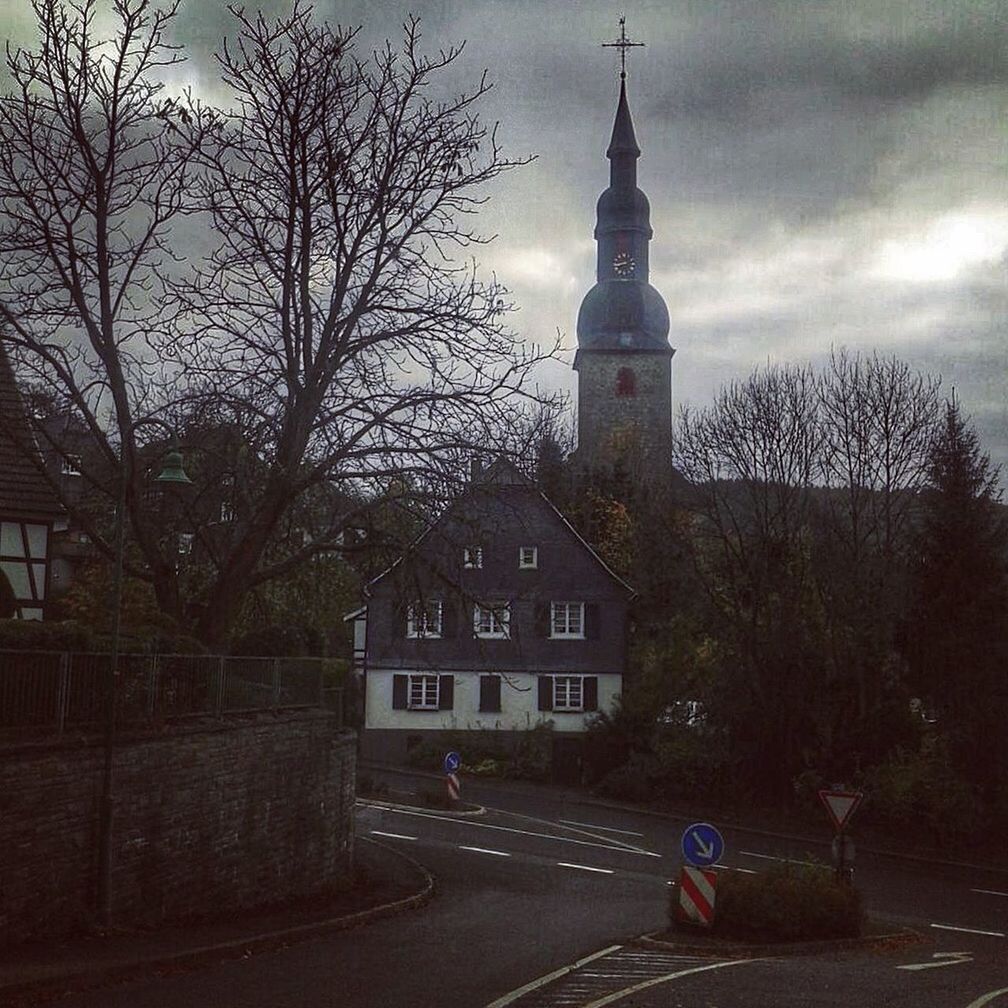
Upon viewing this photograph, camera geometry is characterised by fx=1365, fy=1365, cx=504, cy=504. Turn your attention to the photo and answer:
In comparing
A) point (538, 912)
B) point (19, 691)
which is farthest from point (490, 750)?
point (19, 691)

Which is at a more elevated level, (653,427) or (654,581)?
(653,427)

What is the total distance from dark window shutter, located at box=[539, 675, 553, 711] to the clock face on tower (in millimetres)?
41901

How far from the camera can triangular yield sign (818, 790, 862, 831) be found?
1989cm

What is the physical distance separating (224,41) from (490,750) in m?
34.1

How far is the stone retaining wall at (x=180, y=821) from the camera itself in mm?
13227

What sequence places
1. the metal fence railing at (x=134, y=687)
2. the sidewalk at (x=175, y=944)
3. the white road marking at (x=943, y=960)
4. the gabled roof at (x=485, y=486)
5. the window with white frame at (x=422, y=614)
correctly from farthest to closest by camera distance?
1. the window with white frame at (x=422, y=614)
2. the gabled roof at (x=485, y=486)
3. the white road marking at (x=943, y=960)
4. the metal fence railing at (x=134, y=687)
5. the sidewalk at (x=175, y=944)

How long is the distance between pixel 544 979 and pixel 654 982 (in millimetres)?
1109

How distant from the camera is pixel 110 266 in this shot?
20016 millimetres

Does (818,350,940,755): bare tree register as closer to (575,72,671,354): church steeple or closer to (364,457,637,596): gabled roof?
(364,457,637,596): gabled roof

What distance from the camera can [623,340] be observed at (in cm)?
8819

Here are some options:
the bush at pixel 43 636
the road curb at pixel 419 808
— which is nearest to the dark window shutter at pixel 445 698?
the road curb at pixel 419 808

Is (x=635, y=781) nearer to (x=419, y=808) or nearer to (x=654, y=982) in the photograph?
(x=419, y=808)

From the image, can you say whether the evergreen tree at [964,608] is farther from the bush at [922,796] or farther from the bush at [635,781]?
the bush at [635,781]

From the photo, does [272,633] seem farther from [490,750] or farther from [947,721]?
[490,750]
